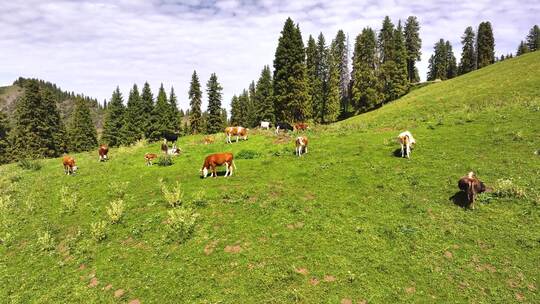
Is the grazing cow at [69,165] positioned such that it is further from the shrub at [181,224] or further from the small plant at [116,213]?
the shrub at [181,224]

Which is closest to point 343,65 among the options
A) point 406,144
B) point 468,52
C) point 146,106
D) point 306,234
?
point 468,52

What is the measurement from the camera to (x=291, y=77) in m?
56.6

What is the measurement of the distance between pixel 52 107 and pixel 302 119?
49143 millimetres

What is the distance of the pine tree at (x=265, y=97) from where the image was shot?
7988 cm

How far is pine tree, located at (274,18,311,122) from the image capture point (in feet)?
187

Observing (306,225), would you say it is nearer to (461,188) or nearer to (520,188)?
(461,188)

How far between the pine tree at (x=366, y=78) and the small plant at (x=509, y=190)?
58.0m

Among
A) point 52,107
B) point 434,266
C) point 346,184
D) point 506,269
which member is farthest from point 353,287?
Result: point 52,107

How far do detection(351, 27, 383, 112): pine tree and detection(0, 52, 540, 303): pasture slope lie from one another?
48076 millimetres

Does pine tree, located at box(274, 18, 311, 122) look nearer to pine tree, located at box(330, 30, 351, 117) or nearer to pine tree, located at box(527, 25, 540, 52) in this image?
pine tree, located at box(330, 30, 351, 117)

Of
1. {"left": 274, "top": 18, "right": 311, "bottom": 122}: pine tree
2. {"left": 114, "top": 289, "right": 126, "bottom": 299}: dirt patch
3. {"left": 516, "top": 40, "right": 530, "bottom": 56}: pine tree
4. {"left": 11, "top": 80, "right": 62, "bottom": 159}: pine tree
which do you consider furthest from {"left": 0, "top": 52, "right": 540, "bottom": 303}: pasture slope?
{"left": 516, "top": 40, "right": 530, "bottom": 56}: pine tree

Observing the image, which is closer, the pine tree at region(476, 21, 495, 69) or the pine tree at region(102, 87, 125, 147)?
the pine tree at region(102, 87, 125, 147)

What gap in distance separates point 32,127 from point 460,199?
64.4 m

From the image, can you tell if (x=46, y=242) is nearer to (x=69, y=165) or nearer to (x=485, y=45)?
(x=69, y=165)
